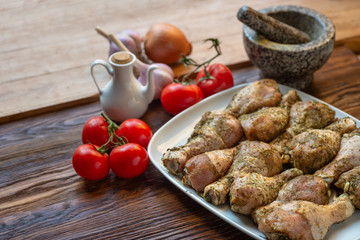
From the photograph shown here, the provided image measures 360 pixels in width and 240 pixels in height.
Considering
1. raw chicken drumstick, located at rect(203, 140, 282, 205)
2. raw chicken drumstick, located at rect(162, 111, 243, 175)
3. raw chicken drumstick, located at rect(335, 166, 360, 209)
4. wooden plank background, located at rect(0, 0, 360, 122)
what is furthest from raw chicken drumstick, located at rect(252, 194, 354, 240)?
wooden plank background, located at rect(0, 0, 360, 122)

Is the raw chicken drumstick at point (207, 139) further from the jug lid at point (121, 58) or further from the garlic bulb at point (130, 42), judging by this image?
the garlic bulb at point (130, 42)

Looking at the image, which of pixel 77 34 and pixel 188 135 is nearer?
pixel 188 135

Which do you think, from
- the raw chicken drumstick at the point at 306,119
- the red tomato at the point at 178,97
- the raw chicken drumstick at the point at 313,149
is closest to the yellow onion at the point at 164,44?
the red tomato at the point at 178,97

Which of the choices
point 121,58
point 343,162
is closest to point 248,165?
point 343,162

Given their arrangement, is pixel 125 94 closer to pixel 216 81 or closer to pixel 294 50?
pixel 216 81

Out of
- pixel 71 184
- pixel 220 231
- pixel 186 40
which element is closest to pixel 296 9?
pixel 186 40

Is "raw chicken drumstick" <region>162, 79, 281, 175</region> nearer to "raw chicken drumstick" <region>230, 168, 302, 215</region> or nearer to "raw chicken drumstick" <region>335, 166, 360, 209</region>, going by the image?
"raw chicken drumstick" <region>230, 168, 302, 215</region>
